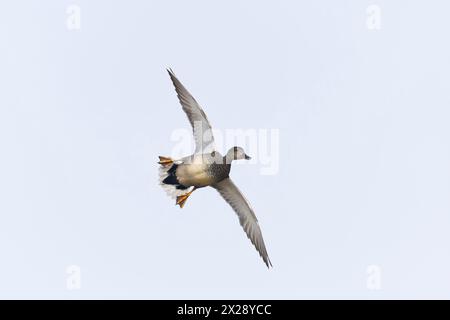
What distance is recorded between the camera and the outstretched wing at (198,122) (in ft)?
51.2

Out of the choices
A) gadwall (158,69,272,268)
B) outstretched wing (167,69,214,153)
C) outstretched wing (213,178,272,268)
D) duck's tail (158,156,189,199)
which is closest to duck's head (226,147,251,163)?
gadwall (158,69,272,268)

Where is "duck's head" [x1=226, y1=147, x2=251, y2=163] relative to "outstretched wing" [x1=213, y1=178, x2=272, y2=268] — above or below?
above

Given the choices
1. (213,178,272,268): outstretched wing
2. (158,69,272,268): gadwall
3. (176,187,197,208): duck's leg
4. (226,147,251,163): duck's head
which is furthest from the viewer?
(213,178,272,268): outstretched wing

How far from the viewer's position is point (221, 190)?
53.9 feet

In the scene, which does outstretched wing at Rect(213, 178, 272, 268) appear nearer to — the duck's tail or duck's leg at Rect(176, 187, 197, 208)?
duck's leg at Rect(176, 187, 197, 208)

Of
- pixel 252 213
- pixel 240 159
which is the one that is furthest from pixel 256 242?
pixel 240 159

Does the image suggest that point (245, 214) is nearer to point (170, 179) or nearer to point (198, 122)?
point (170, 179)

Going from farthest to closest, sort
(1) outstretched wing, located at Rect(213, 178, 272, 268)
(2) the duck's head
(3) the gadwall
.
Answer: (1) outstretched wing, located at Rect(213, 178, 272, 268) < (2) the duck's head < (3) the gadwall

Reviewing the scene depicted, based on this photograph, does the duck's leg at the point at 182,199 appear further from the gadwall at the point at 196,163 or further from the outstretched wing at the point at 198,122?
the outstretched wing at the point at 198,122

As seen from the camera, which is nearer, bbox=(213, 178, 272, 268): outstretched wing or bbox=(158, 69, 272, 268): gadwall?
bbox=(158, 69, 272, 268): gadwall

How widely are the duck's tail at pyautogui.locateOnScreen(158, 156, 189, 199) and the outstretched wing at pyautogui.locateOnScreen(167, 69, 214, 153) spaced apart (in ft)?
1.55

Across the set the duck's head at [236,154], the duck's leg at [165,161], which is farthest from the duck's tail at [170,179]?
the duck's head at [236,154]

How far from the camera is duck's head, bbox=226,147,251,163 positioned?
51.5 feet
